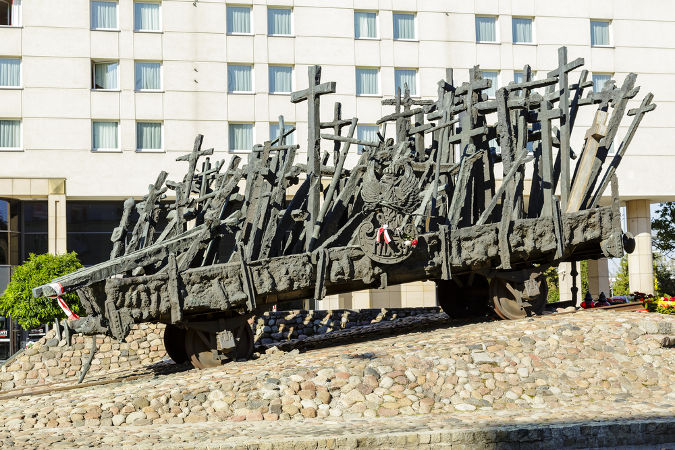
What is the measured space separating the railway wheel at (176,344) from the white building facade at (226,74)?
15.1 metres

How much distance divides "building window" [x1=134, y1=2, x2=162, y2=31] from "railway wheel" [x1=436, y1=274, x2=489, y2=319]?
57.0ft

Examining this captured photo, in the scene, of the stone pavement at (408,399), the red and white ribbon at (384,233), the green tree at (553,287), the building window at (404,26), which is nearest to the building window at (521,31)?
the building window at (404,26)

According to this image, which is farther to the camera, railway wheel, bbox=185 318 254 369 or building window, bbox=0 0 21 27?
building window, bbox=0 0 21 27

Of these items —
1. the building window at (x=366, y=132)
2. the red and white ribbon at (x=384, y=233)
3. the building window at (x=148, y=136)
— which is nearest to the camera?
the red and white ribbon at (x=384, y=233)

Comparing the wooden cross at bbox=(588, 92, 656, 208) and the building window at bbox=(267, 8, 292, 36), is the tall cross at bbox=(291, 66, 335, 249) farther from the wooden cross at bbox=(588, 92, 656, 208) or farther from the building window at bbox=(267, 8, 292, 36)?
the building window at bbox=(267, 8, 292, 36)

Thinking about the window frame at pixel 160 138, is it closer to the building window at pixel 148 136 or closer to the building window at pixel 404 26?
the building window at pixel 148 136

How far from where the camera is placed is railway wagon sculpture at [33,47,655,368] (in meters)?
15.0

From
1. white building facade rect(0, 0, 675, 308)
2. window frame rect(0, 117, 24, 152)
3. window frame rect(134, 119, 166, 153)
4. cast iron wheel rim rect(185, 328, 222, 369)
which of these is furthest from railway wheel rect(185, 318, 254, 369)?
window frame rect(0, 117, 24, 152)

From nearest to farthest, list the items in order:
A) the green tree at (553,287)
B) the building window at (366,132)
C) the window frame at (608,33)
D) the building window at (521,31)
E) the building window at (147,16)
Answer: the building window at (147,16) < the building window at (366,132) < the building window at (521,31) < the window frame at (608,33) < the green tree at (553,287)

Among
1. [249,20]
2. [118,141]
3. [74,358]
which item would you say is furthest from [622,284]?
[74,358]

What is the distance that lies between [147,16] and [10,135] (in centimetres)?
636

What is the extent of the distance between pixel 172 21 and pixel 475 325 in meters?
19.6

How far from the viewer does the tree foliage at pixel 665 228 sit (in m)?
38.4

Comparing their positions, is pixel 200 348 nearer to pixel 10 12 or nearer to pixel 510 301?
pixel 510 301
